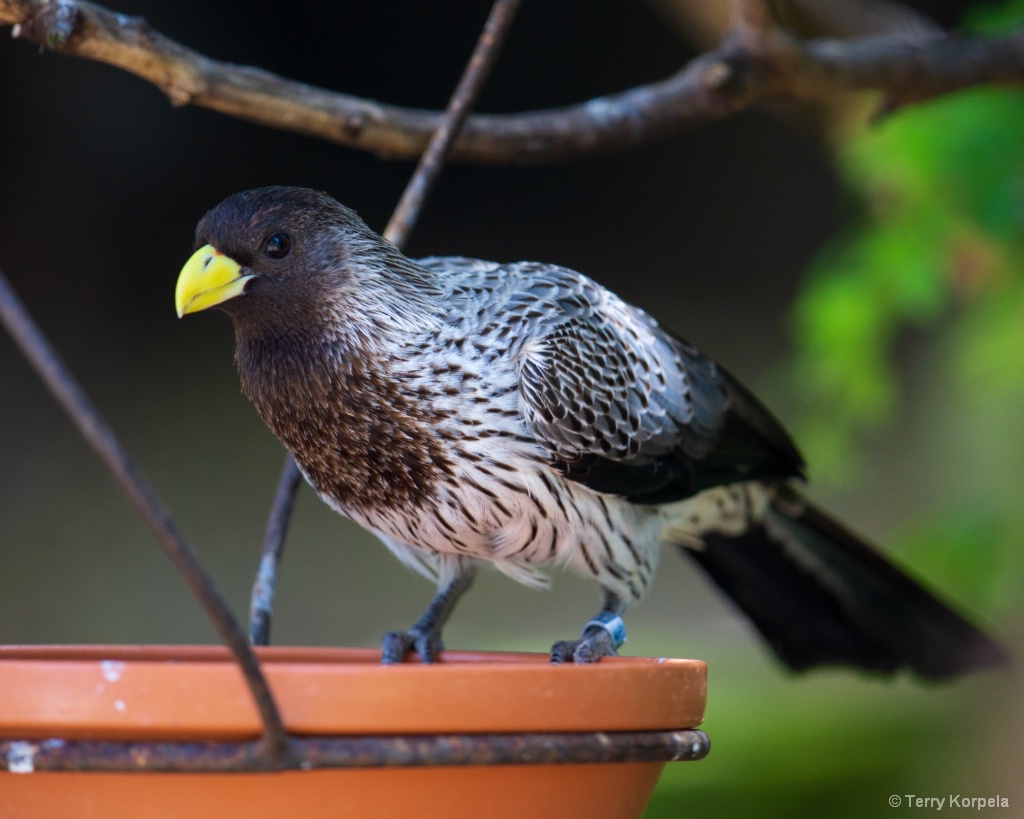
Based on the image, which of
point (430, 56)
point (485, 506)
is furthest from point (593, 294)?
point (430, 56)

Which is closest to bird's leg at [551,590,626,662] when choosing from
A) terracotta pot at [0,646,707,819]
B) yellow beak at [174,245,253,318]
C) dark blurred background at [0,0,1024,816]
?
terracotta pot at [0,646,707,819]

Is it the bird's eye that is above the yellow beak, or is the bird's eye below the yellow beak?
above

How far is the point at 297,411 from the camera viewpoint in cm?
211

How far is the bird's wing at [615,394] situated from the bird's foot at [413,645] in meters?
0.48

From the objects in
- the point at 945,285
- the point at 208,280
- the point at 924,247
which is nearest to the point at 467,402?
the point at 208,280

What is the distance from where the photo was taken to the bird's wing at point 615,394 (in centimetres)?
217

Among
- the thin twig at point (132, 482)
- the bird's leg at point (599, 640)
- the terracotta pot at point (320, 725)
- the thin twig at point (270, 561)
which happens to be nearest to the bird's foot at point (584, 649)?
the bird's leg at point (599, 640)

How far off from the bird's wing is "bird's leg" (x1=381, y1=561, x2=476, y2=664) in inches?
17.8

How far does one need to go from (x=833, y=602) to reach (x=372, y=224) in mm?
3551

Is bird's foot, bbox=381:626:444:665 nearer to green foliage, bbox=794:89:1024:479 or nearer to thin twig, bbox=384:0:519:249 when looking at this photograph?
thin twig, bbox=384:0:519:249

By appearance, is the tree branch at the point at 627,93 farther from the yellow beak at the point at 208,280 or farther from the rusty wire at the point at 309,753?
the rusty wire at the point at 309,753

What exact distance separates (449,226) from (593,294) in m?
3.73

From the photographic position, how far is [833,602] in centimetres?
291

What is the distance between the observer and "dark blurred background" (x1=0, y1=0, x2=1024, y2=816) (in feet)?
18.4
